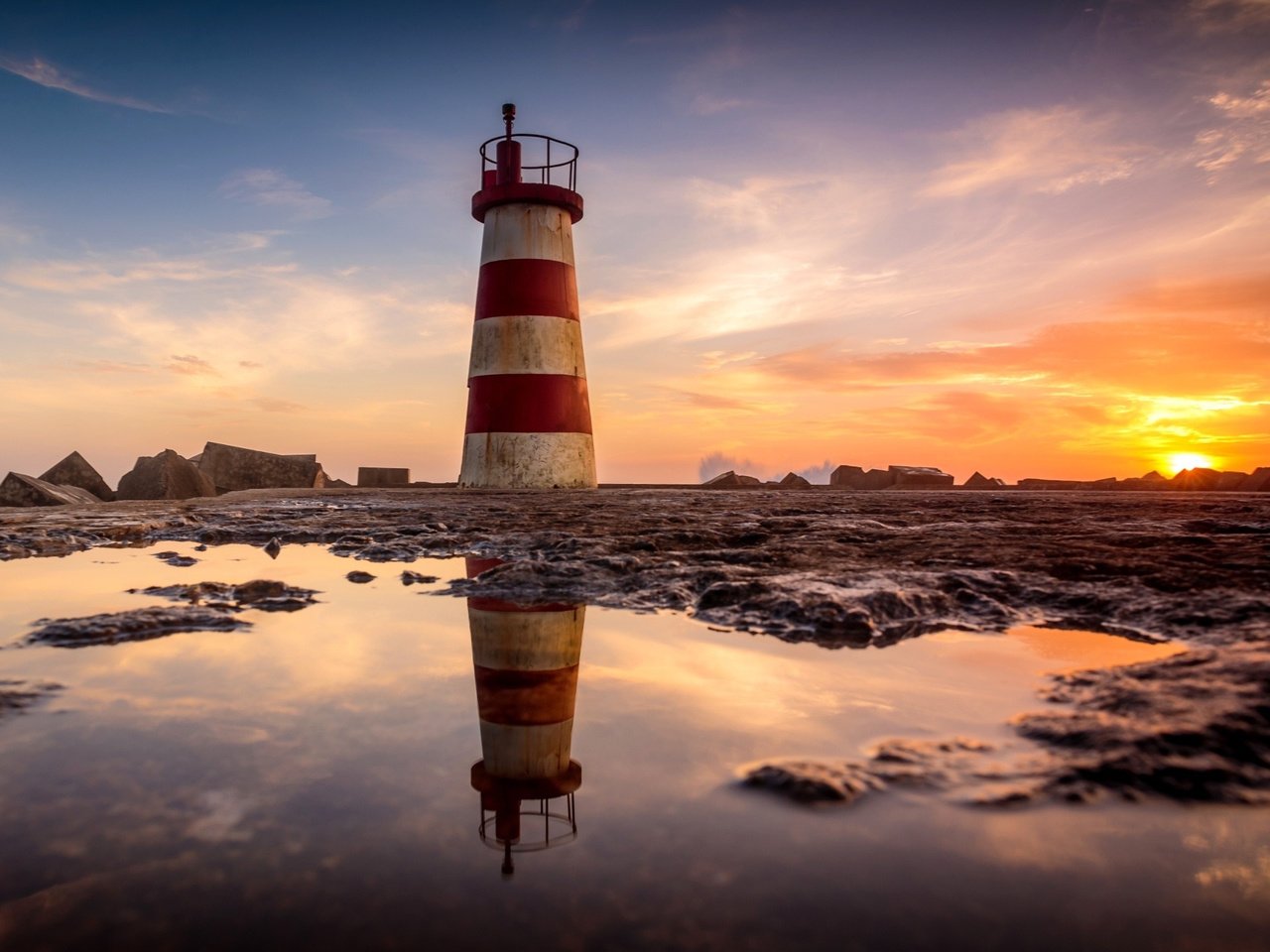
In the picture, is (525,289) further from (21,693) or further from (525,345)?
(21,693)

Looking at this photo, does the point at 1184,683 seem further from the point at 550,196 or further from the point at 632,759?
the point at 550,196

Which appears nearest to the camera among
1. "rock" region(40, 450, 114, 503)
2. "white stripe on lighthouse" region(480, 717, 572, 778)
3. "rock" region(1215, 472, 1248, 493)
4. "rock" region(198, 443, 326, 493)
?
"white stripe on lighthouse" region(480, 717, 572, 778)

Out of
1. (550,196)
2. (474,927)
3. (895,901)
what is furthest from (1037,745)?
(550,196)

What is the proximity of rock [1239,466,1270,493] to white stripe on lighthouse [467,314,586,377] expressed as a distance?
30.7 ft

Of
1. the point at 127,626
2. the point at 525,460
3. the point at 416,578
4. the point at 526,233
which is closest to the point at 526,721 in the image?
the point at 127,626

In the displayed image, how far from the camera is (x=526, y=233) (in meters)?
11.2

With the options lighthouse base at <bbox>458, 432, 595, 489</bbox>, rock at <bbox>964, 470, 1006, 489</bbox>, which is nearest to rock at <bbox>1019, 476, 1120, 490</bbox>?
rock at <bbox>964, 470, 1006, 489</bbox>

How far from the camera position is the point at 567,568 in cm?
326

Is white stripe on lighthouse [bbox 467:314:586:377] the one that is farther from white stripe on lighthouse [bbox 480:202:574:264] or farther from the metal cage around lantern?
the metal cage around lantern

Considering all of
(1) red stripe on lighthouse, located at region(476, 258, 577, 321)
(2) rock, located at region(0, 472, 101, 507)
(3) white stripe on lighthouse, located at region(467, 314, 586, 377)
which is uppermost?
(1) red stripe on lighthouse, located at region(476, 258, 577, 321)

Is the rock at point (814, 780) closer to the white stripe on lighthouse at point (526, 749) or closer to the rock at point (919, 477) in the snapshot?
the white stripe on lighthouse at point (526, 749)

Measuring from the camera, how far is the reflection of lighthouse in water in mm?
1101

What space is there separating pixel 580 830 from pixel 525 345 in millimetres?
10164

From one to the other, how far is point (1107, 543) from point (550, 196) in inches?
357
